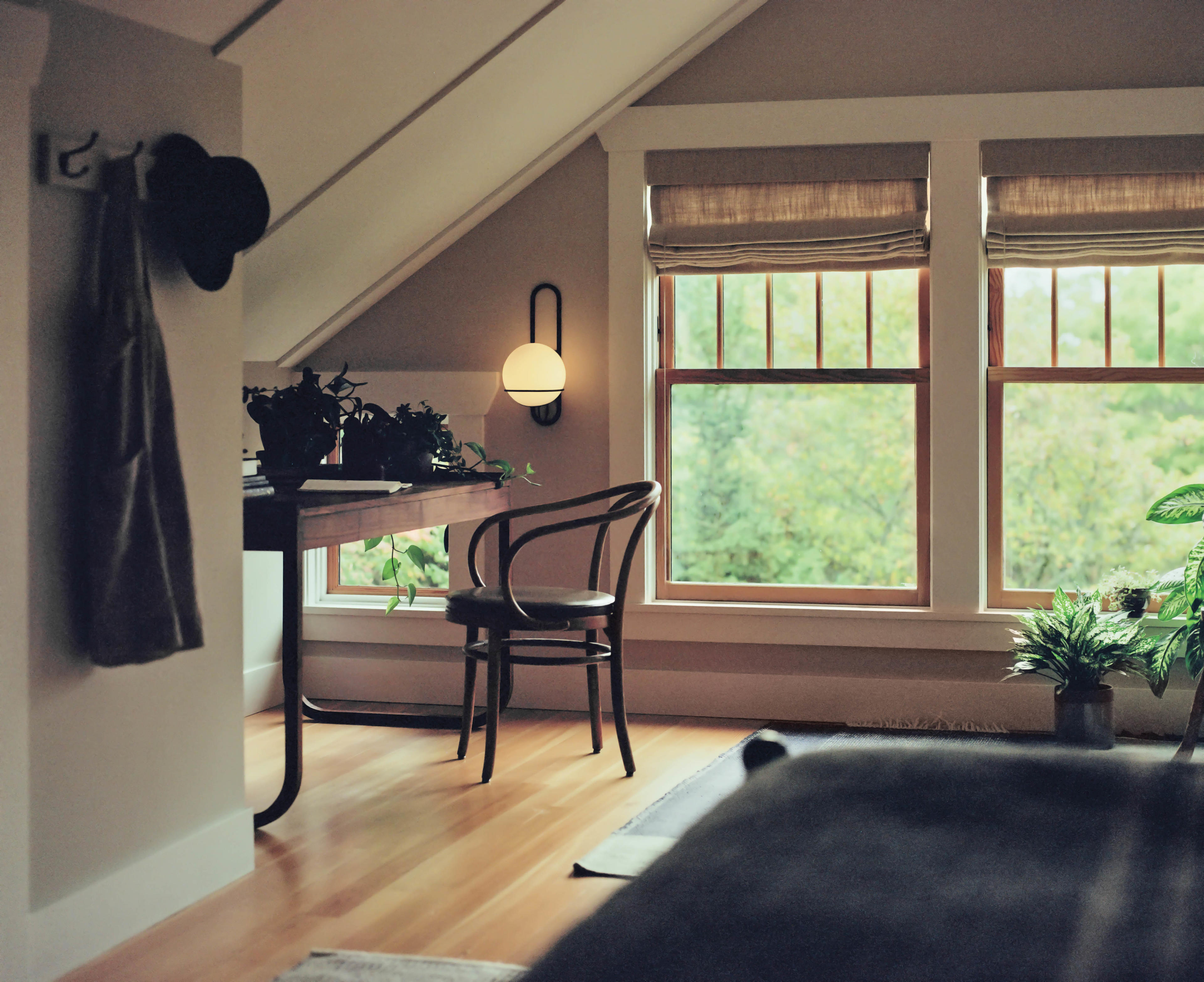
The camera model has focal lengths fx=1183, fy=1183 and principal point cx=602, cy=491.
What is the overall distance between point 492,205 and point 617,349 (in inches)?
28.0

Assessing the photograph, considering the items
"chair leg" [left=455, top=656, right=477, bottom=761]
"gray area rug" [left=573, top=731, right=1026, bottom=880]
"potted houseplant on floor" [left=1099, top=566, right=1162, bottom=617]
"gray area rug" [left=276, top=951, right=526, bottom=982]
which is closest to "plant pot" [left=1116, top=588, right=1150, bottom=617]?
"potted houseplant on floor" [left=1099, top=566, right=1162, bottom=617]

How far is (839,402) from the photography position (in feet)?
14.3

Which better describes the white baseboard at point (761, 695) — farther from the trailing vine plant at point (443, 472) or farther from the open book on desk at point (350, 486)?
the open book on desk at point (350, 486)

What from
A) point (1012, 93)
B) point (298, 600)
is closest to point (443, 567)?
point (298, 600)

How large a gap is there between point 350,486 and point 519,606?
60 cm

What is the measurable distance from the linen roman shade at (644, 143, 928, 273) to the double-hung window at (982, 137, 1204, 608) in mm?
297

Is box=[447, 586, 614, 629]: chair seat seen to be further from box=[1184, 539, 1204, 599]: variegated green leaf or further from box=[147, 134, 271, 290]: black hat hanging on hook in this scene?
box=[1184, 539, 1204, 599]: variegated green leaf

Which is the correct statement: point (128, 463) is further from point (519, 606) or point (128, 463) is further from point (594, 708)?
point (594, 708)

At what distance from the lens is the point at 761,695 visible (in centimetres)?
432

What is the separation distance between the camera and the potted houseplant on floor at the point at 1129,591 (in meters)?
3.89

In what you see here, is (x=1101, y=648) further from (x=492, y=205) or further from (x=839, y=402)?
(x=492, y=205)

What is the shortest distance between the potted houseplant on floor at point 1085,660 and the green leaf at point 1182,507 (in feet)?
1.16

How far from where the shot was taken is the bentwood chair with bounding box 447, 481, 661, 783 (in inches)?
136

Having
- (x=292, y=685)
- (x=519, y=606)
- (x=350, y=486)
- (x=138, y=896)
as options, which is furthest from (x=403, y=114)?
(x=138, y=896)
